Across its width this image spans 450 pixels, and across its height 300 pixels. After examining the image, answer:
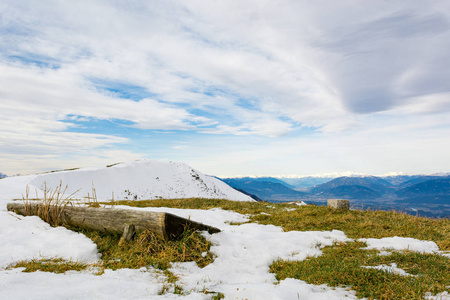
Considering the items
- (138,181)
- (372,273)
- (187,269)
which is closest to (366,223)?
(372,273)

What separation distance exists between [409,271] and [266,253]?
3127 millimetres

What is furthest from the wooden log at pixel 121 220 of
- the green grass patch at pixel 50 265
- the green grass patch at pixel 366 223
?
the green grass patch at pixel 366 223

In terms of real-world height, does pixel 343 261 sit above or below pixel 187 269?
above

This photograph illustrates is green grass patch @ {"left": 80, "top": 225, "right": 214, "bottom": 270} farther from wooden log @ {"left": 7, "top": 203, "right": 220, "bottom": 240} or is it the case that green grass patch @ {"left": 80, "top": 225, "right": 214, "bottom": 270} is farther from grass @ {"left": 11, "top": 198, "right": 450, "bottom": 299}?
wooden log @ {"left": 7, "top": 203, "right": 220, "bottom": 240}

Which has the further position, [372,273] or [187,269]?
[187,269]

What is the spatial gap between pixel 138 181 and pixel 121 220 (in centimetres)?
3094

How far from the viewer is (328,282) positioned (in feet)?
15.3

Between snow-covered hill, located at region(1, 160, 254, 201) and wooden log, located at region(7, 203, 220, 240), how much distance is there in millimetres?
22014

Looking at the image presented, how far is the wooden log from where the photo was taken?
6512 millimetres

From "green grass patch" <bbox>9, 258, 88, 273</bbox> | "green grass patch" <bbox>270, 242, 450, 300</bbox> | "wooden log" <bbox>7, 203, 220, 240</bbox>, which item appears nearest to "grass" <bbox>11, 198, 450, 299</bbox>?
"green grass patch" <bbox>270, 242, 450, 300</bbox>

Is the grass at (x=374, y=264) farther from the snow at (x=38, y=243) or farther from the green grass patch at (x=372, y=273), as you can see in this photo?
the snow at (x=38, y=243)

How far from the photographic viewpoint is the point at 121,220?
23.0ft

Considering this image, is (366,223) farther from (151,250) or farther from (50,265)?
(50,265)

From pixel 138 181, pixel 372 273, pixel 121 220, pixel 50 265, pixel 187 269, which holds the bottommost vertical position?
pixel 187 269
